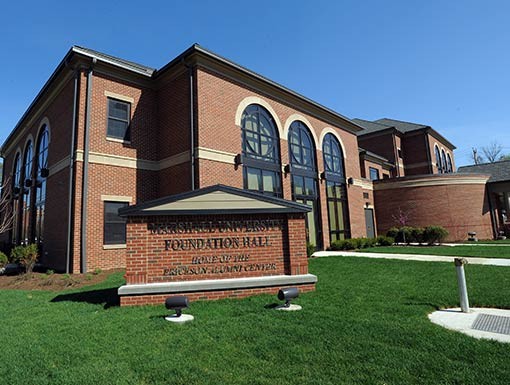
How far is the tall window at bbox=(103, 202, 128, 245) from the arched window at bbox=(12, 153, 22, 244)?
35.3 feet

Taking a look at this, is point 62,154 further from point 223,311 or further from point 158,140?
point 223,311

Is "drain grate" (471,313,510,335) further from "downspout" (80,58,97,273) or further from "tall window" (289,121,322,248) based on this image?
"tall window" (289,121,322,248)

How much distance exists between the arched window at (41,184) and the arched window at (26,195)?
1.13m

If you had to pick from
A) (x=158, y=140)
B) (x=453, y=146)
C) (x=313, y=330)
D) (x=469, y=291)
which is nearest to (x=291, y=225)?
(x=313, y=330)

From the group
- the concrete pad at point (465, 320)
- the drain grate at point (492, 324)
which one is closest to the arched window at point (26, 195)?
the concrete pad at point (465, 320)

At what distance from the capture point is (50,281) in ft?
33.5

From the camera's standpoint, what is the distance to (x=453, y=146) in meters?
41.1

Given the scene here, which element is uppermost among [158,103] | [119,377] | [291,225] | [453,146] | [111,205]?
[453,146]

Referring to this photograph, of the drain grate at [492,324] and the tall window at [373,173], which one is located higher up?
the tall window at [373,173]

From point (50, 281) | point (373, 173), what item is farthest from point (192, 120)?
point (373, 173)

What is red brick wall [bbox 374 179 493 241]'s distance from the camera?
75.6ft

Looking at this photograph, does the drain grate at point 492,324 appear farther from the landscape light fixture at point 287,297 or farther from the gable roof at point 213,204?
the gable roof at point 213,204

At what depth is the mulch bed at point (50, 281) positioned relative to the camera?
382 inches

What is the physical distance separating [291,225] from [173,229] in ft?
8.96
